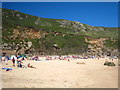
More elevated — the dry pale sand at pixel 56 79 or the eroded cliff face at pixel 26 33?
the eroded cliff face at pixel 26 33

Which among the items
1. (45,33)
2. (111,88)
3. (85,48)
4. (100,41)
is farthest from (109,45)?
(111,88)

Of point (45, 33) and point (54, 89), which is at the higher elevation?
point (45, 33)

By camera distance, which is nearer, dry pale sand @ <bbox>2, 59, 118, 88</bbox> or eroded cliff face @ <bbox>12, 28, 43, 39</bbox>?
dry pale sand @ <bbox>2, 59, 118, 88</bbox>

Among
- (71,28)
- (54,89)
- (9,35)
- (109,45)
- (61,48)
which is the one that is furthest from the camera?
(71,28)

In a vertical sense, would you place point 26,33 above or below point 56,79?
above

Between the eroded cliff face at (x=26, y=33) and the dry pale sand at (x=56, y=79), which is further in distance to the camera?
the eroded cliff face at (x=26, y=33)

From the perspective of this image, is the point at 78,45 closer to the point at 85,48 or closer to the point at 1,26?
the point at 85,48

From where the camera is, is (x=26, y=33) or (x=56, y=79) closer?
(x=56, y=79)

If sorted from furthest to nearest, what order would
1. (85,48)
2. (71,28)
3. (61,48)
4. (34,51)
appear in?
(71,28), (85,48), (61,48), (34,51)

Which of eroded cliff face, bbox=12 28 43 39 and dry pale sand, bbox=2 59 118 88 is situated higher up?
eroded cliff face, bbox=12 28 43 39

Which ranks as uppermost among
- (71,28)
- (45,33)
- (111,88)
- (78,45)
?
(71,28)

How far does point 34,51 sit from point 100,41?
42.2m

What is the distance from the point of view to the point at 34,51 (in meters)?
46.2

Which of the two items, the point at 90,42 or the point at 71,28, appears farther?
the point at 71,28
